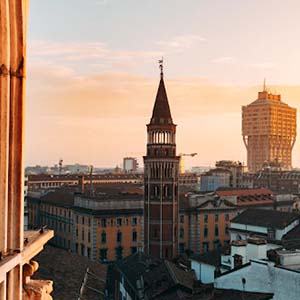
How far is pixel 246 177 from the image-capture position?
452 feet

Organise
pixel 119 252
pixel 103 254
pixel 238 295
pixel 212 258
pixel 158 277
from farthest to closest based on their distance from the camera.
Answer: pixel 119 252, pixel 103 254, pixel 212 258, pixel 158 277, pixel 238 295

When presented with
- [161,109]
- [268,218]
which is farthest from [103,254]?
[268,218]

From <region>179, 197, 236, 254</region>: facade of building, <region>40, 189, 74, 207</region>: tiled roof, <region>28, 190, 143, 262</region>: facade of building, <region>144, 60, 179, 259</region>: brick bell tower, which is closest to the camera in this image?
<region>144, 60, 179, 259</region>: brick bell tower

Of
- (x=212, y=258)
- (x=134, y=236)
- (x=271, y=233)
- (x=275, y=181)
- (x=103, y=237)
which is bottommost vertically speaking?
(x=134, y=236)

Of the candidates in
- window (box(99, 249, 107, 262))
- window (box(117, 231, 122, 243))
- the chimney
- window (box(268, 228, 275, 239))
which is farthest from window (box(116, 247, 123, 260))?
the chimney

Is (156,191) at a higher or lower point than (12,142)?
lower

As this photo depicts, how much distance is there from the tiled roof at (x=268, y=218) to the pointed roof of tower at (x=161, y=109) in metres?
12.6

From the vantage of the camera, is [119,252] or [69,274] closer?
[69,274]

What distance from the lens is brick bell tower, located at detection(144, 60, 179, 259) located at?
5531 centimetres

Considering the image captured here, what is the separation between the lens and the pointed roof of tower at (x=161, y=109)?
183 feet

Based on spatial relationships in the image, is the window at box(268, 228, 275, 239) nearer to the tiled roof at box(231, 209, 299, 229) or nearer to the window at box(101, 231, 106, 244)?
the tiled roof at box(231, 209, 299, 229)

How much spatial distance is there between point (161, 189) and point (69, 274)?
3252cm

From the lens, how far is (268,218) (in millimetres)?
47906

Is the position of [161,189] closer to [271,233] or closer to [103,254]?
[103,254]
